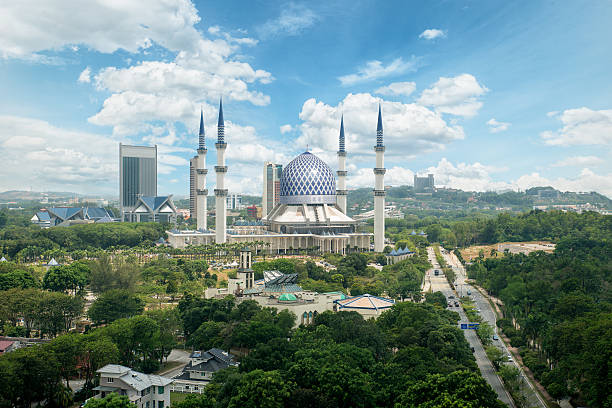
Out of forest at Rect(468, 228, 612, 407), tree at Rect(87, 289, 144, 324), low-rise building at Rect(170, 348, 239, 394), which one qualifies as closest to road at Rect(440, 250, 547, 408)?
forest at Rect(468, 228, 612, 407)

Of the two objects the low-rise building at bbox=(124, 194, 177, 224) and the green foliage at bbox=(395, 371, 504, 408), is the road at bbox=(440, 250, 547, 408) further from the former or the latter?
the low-rise building at bbox=(124, 194, 177, 224)

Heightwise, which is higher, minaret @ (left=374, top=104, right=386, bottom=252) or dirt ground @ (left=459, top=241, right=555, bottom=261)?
minaret @ (left=374, top=104, right=386, bottom=252)

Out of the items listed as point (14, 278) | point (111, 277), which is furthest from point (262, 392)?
point (14, 278)

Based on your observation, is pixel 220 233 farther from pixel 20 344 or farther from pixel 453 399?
pixel 453 399

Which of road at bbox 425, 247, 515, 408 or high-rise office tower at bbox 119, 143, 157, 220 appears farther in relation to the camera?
high-rise office tower at bbox 119, 143, 157, 220

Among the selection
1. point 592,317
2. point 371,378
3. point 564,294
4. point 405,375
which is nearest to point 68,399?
point 371,378

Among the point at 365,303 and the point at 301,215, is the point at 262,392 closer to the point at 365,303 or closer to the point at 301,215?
the point at 365,303
